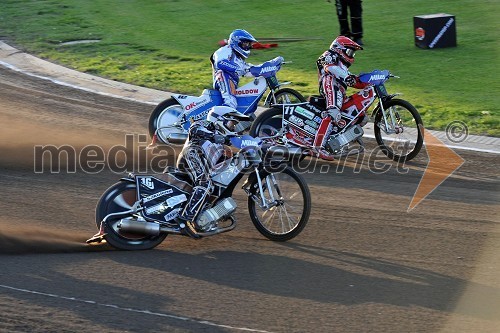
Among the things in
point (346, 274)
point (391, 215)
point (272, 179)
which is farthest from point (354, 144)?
point (346, 274)

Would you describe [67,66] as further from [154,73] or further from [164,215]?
[164,215]

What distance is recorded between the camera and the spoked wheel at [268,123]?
12.5 meters

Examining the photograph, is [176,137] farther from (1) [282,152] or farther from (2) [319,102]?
(1) [282,152]

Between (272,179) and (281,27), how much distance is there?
12558 millimetres

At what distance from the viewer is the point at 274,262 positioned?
8.49 m

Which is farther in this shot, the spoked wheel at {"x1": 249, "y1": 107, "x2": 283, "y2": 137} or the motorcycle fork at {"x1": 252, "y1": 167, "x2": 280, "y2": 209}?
the spoked wheel at {"x1": 249, "y1": 107, "x2": 283, "y2": 137}

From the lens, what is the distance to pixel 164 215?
349 inches

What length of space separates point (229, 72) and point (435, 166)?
335 cm

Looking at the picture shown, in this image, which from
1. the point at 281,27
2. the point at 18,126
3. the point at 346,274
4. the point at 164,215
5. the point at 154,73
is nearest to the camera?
the point at 346,274

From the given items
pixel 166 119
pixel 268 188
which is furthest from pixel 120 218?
pixel 166 119

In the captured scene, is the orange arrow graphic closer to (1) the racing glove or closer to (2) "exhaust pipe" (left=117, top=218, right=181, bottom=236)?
(1) the racing glove

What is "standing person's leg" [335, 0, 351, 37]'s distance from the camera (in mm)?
18891

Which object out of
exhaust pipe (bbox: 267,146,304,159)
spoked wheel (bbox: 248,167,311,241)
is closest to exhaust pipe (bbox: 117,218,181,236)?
spoked wheel (bbox: 248,167,311,241)

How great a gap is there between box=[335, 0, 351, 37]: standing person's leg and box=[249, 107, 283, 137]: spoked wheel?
701 centimetres
